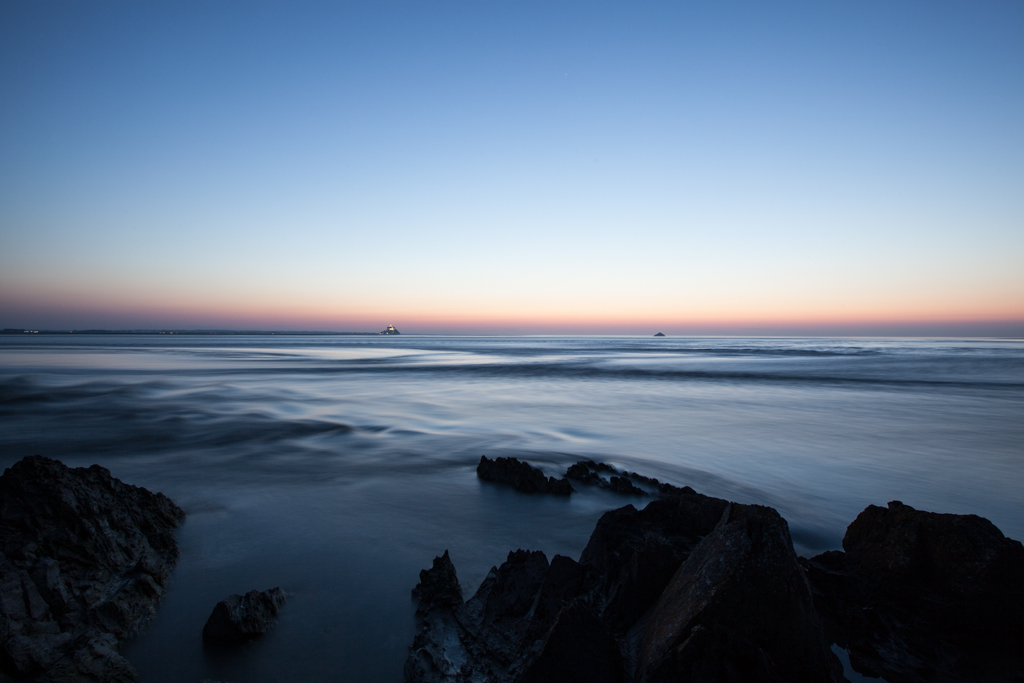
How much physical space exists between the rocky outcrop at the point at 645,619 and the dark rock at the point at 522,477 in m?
2.38

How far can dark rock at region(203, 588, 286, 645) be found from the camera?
9.22 feet

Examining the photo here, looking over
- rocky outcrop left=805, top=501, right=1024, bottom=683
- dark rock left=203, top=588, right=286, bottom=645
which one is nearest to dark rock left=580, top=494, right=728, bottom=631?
rocky outcrop left=805, top=501, right=1024, bottom=683

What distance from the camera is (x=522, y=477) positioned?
18.9ft

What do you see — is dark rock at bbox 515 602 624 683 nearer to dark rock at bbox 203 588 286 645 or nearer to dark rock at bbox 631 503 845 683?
dark rock at bbox 631 503 845 683

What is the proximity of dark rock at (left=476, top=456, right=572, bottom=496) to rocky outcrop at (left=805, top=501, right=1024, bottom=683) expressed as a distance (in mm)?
2860

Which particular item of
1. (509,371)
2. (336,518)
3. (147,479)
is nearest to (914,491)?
(336,518)

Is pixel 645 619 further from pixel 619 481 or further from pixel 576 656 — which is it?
pixel 619 481

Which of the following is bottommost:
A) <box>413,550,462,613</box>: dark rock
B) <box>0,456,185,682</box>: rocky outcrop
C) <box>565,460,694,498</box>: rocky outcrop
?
<box>565,460,694,498</box>: rocky outcrop

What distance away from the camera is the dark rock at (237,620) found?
2.81 metres

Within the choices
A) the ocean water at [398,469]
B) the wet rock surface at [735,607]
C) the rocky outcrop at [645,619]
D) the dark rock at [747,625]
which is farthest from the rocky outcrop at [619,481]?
the dark rock at [747,625]

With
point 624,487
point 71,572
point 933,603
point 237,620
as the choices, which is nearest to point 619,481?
point 624,487

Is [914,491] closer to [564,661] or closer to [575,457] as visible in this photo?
[575,457]

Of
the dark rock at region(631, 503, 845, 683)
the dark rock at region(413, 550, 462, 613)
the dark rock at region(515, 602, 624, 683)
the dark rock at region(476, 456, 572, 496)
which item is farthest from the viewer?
the dark rock at region(476, 456, 572, 496)

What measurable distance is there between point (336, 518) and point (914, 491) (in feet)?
22.3
